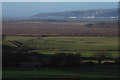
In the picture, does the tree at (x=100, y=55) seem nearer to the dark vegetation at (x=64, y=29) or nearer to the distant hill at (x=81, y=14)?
the dark vegetation at (x=64, y=29)

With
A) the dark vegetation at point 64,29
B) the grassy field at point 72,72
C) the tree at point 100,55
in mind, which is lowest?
the grassy field at point 72,72

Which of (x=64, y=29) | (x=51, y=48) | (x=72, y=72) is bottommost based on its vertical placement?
(x=72, y=72)

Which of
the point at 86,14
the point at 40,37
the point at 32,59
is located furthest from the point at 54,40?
the point at 86,14

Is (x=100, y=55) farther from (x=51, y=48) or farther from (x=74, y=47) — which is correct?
(x=51, y=48)

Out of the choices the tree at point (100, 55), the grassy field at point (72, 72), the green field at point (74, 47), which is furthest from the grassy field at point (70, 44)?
the grassy field at point (72, 72)

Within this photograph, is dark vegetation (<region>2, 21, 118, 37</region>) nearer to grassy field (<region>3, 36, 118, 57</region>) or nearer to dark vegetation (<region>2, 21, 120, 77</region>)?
dark vegetation (<region>2, 21, 120, 77</region>)

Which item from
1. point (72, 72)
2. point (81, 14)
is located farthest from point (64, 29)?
point (72, 72)

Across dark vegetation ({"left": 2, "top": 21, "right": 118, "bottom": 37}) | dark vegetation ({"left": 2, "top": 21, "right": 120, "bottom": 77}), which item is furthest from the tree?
dark vegetation ({"left": 2, "top": 21, "right": 118, "bottom": 37})

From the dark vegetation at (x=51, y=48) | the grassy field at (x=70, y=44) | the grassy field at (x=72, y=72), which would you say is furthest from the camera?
the grassy field at (x=70, y=44)
